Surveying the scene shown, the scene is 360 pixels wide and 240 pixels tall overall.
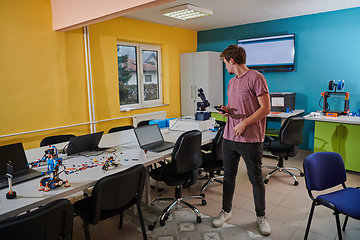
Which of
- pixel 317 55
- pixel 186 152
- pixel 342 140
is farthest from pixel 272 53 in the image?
pixel 186 152

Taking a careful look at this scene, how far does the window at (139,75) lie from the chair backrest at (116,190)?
347cm

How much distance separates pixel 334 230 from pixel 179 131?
2085mm

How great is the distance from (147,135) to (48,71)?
2.19m

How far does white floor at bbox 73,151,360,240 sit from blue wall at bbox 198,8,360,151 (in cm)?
181

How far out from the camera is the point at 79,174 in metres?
2.22

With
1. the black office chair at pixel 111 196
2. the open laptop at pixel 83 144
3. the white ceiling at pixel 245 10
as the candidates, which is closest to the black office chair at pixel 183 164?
→ the black office chair at pixel 111 196

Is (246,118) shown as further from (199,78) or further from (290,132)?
(199,78)

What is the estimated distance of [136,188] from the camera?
2225mm

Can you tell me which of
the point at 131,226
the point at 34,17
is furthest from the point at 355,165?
the point at 34,17

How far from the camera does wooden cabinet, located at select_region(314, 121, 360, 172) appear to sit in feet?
13.4

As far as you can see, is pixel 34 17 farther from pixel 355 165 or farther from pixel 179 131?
pixel 355 165

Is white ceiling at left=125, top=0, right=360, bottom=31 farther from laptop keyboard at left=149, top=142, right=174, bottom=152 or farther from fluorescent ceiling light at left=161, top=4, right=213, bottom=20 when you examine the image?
laptop keyboard at left=149, top=142, right=174, bottom=152

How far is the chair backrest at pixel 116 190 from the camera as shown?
1.95m

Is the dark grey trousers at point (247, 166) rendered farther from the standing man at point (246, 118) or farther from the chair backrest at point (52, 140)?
the chair backrest at point (52, 140)
